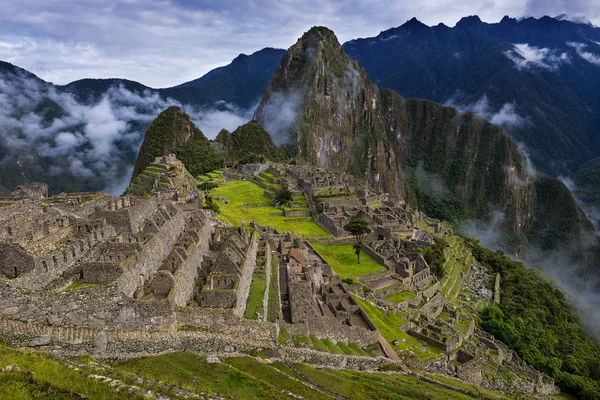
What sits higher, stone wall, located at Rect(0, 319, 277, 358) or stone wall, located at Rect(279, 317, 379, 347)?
stone wall, located at Rect(0, 319, 277, 358)

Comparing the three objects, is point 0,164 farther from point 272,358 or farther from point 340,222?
point 272,358

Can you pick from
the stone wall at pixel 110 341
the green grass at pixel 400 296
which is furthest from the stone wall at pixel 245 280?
the green grass at pixel 400 296

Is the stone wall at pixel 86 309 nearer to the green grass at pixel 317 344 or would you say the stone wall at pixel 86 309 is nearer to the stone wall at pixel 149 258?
the stone wall at pixel 149 258

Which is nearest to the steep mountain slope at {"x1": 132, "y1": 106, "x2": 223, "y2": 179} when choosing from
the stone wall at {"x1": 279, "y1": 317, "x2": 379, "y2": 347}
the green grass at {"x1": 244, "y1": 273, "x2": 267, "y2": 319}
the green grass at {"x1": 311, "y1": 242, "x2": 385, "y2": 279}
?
the green grass at {"x1": 311, "y1": 242, "x2": 385, "y2": 279}

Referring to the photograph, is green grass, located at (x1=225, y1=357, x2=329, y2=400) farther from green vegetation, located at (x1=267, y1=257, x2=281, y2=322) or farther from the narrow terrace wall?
green vegetation, located at (x1=267, y1=257, x2=281, y2=322)

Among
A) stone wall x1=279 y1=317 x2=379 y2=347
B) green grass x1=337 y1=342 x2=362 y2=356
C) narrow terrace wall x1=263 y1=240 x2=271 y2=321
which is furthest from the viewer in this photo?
green grass x1=337 y1=342 x2=362 y2=356

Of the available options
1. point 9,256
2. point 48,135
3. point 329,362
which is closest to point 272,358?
point 329,362
